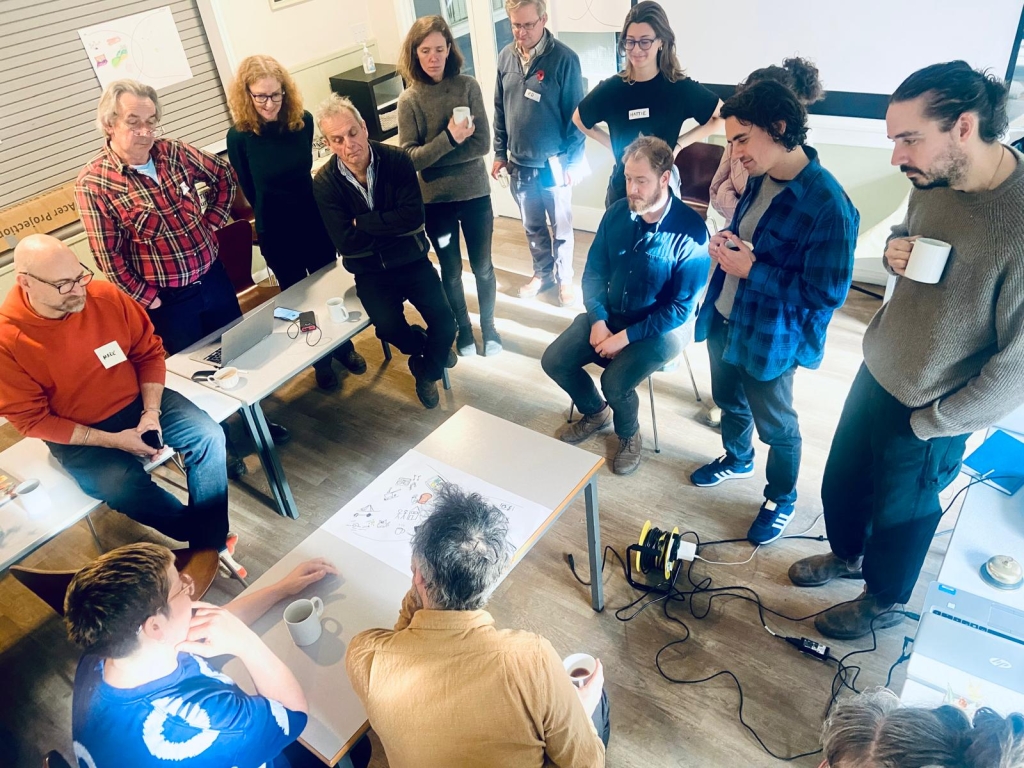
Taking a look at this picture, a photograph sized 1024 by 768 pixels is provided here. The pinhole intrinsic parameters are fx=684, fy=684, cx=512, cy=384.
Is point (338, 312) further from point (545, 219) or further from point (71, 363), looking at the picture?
point (545, 219)

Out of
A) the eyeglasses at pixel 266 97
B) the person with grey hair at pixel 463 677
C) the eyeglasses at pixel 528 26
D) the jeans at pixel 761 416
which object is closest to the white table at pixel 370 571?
the person with grey hair at pixel 463 677

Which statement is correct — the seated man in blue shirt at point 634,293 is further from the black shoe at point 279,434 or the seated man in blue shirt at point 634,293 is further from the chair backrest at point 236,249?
the chair backrest at point 236,249

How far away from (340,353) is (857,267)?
3.05m

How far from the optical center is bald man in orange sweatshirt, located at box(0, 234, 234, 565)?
7.29 ft

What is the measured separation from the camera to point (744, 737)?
2.09 metres

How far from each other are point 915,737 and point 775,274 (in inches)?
56.4

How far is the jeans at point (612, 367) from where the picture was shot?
110 inches

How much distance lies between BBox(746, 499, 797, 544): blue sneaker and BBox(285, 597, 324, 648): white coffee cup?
1.71 m

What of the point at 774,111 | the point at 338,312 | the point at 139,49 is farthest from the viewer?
the point at 139,49

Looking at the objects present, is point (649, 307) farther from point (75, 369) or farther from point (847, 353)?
point (75, 369)

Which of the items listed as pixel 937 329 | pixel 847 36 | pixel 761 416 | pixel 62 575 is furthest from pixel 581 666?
pixel 847 36

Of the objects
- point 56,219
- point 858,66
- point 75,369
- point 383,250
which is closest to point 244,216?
point 56,219

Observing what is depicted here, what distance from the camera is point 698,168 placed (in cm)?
363

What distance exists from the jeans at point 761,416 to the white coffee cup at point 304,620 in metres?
1.58
